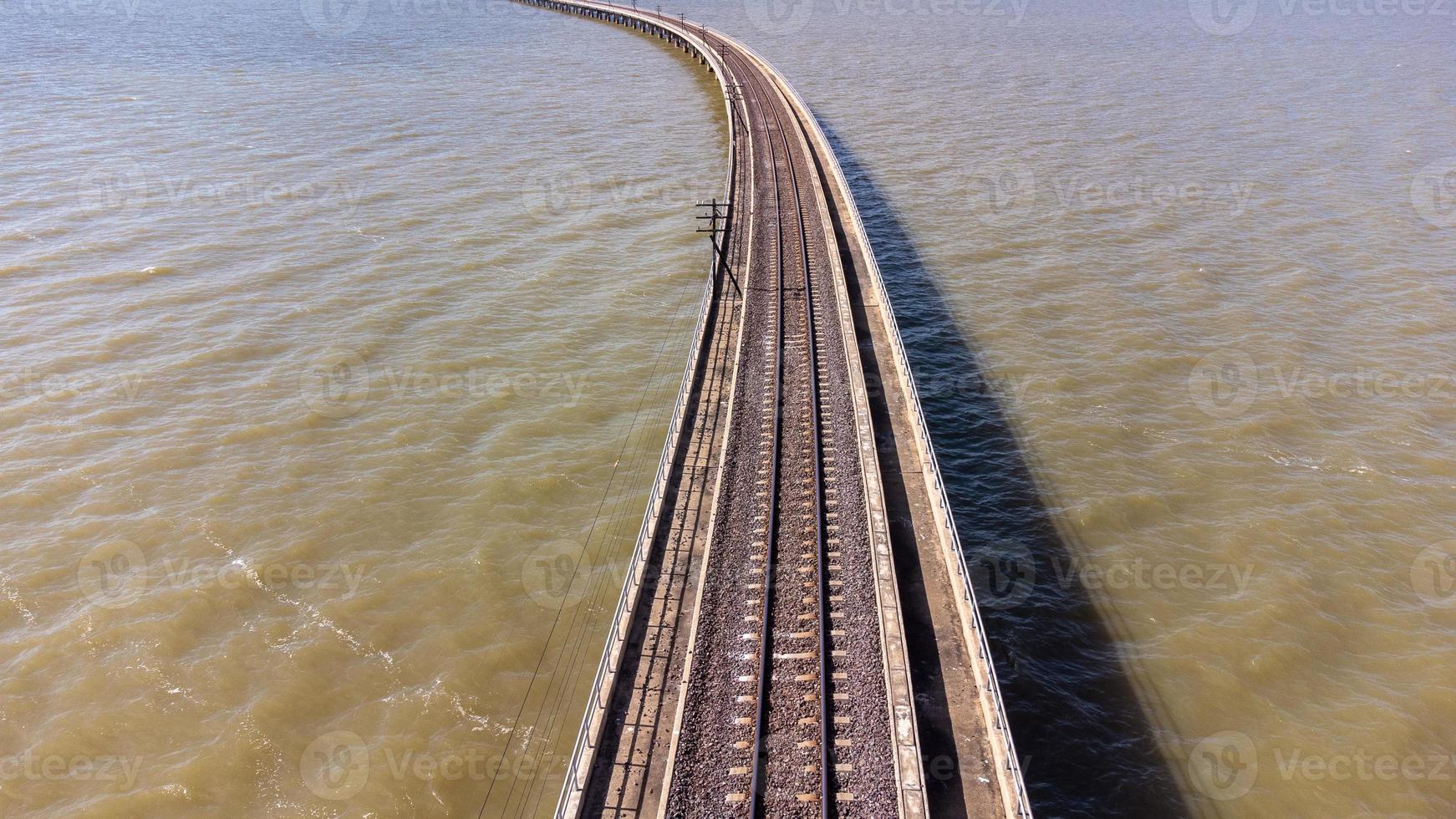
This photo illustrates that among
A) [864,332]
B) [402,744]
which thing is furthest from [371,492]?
[864,332]

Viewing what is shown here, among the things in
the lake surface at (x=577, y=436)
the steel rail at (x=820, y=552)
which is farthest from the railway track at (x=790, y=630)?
the lake surface at (x=577, y=436)

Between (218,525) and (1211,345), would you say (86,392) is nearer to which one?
(218,525)

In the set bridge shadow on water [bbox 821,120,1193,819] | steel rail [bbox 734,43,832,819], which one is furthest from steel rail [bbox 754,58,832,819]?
bridge shadow on water [bbox 821,120,1193,819]

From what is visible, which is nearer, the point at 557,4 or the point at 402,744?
the point at 402,744

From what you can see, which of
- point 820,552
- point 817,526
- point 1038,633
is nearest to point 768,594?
point 820,552

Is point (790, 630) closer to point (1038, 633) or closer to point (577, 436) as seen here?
point (1038, 633)

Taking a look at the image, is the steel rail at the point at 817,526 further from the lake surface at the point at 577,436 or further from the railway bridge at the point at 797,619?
the lake surface at the point at 577,436

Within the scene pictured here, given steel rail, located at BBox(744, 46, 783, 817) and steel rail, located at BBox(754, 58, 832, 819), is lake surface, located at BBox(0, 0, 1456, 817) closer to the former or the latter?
steel rail, located at BBox(744, 46, 783, 817)
